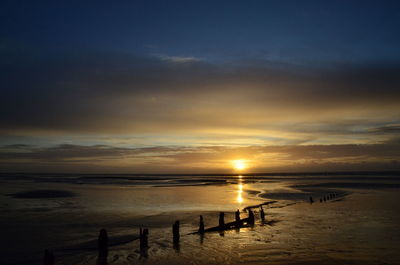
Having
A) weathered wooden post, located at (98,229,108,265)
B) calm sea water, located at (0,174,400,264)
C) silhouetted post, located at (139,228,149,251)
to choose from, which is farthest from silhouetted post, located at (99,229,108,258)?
silhouetted post, located at (139,228,149,251)

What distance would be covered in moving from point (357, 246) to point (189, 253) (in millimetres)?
9026

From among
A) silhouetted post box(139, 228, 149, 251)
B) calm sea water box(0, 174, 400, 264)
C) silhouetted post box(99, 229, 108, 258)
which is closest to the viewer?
calm sea water box(0, 174, 400, 264)

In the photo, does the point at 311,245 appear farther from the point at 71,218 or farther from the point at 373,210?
the point at 71,218

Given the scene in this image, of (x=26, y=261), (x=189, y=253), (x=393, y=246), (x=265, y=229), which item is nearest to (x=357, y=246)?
(x=393, y=246)

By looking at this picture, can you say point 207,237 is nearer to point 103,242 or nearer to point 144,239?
point 144,239

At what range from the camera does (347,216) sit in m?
26.2

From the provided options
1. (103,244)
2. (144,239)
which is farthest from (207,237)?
(103,244)

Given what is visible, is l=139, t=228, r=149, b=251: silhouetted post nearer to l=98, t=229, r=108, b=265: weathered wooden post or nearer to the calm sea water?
the calm sea water

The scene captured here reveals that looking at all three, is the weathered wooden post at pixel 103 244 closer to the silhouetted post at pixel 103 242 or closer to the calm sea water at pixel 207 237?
the silhouetted post at pixel 103 242

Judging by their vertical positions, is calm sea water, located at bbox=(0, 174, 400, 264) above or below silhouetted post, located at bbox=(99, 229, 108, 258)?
below

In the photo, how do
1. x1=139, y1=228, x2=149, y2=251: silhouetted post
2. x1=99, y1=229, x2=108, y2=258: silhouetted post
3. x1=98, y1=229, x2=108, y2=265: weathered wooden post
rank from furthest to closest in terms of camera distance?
1. x1=139, y1=228, x2=149, y2=251: silhouetted post
2. x1=99, y1=229, x2=108, y2=258: silhouetted post
3. x1=98, y1=229, x2=108, y2=265: weathered wooden post

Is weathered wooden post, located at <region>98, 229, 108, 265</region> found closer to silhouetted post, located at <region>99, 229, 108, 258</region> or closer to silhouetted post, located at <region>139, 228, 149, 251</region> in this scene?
silhouetted post, located at <region>99, 229, 108, 258</region>

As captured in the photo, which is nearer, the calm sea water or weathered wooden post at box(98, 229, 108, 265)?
the calm sea water

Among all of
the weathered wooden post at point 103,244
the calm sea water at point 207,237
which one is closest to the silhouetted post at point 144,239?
the calm sea water at point 207,237
